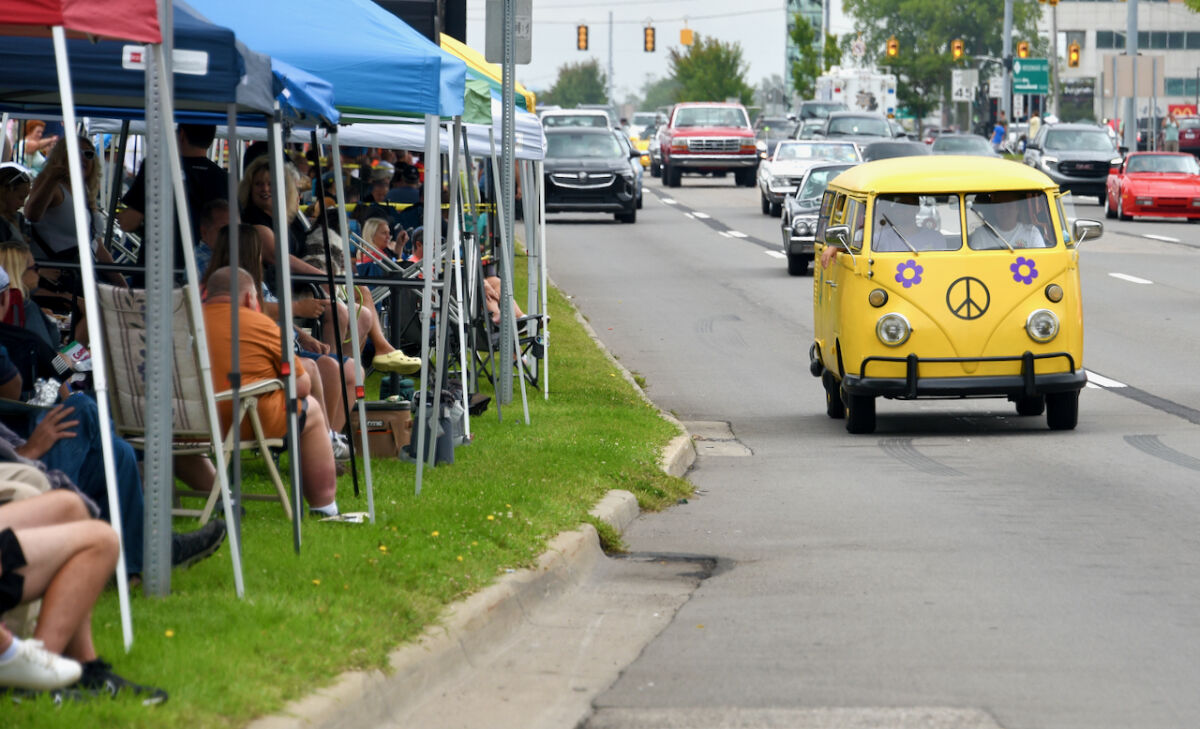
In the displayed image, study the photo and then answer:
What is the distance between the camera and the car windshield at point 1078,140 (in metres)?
46.8

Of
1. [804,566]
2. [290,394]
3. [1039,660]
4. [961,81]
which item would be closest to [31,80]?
[290,394]

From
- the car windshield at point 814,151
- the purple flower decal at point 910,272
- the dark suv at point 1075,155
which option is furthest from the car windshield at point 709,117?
the purple flower decal at point 910,272

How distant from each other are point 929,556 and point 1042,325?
16.1 feet

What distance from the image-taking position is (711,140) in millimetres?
53562

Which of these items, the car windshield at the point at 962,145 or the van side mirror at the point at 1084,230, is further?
the car windshield at the point at 962,145

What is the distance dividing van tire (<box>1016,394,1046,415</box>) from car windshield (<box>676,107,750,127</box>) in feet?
130

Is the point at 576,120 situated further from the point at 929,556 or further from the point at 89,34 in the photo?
the point at 89,34

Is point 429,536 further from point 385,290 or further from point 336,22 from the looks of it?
point 385,290

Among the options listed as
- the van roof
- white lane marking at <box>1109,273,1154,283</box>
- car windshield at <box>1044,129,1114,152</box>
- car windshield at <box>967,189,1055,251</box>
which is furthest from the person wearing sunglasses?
car windshield at <box>1044,129,1114,152</box>

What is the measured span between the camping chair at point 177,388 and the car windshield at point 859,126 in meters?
44.6

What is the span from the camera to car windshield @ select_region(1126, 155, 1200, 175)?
41031 mm

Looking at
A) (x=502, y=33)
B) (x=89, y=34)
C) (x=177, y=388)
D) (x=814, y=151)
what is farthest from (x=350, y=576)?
(x=814, y=151)

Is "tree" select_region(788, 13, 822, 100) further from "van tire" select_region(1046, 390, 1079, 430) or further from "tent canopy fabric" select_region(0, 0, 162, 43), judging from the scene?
"tent canopy fabric" select_region(0, 0, 162, 43)

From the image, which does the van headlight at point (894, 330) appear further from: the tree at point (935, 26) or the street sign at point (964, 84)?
the tree at point (935, 26)
